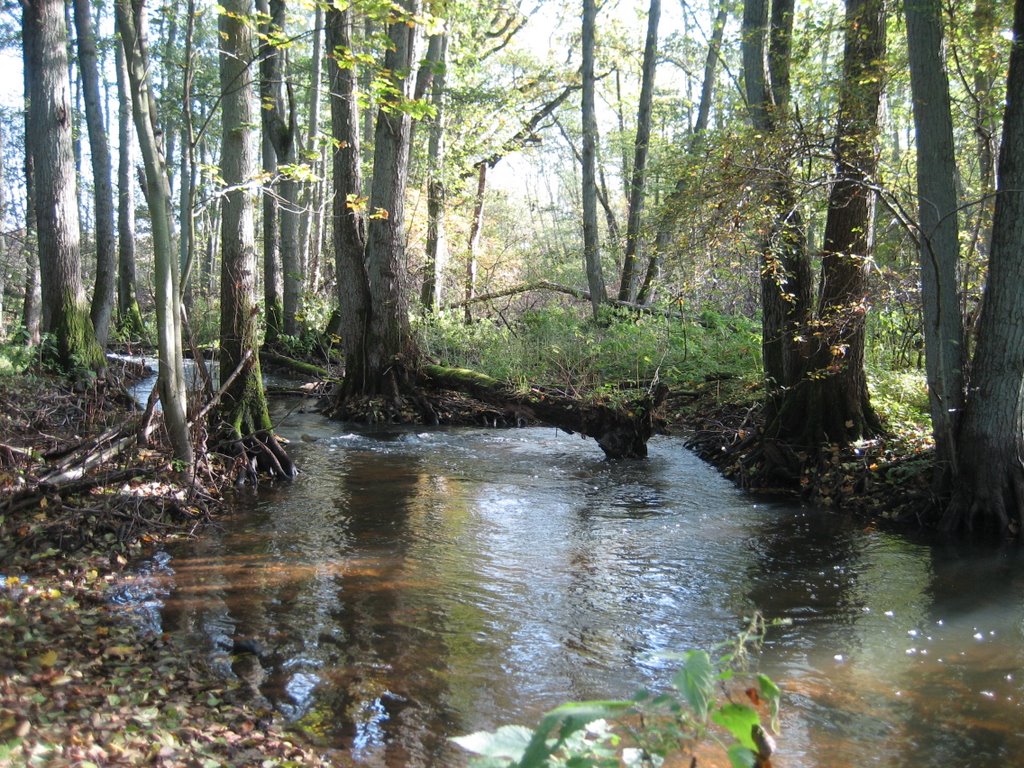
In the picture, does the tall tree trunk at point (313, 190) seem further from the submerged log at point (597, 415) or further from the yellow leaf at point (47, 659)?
the yellow leaf at point (47, 659)

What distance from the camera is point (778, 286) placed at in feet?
31.6

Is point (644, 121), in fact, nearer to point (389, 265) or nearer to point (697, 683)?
point (389, 265)

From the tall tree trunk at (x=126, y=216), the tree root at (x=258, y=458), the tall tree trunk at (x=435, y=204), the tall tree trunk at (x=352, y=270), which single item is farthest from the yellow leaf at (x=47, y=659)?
the tall tree trunk at (x=435, y=204)

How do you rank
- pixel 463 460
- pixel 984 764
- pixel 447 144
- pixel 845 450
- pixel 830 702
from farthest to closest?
pixel 447 144, pixel 463 460, pixel 845 450, pixel 830 702, pixel 984 764

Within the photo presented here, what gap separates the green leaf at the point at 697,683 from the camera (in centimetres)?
155

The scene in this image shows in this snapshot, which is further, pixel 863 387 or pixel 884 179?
pixel 863 387

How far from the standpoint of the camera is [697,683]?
62.9 inches

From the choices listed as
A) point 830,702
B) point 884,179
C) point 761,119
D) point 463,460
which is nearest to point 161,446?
point 463,460

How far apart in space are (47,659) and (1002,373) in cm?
773

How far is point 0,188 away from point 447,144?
11.8 metres

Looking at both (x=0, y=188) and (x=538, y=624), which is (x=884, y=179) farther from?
(x=0, y=188)

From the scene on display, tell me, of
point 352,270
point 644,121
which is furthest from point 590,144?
point 352,270

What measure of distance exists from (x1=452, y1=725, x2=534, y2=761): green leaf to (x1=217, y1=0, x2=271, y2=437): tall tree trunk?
26.0 ft

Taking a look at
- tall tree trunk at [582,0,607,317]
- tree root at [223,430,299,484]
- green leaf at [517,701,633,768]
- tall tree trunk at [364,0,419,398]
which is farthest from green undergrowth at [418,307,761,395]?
green leaf at [517,701,633,768]
